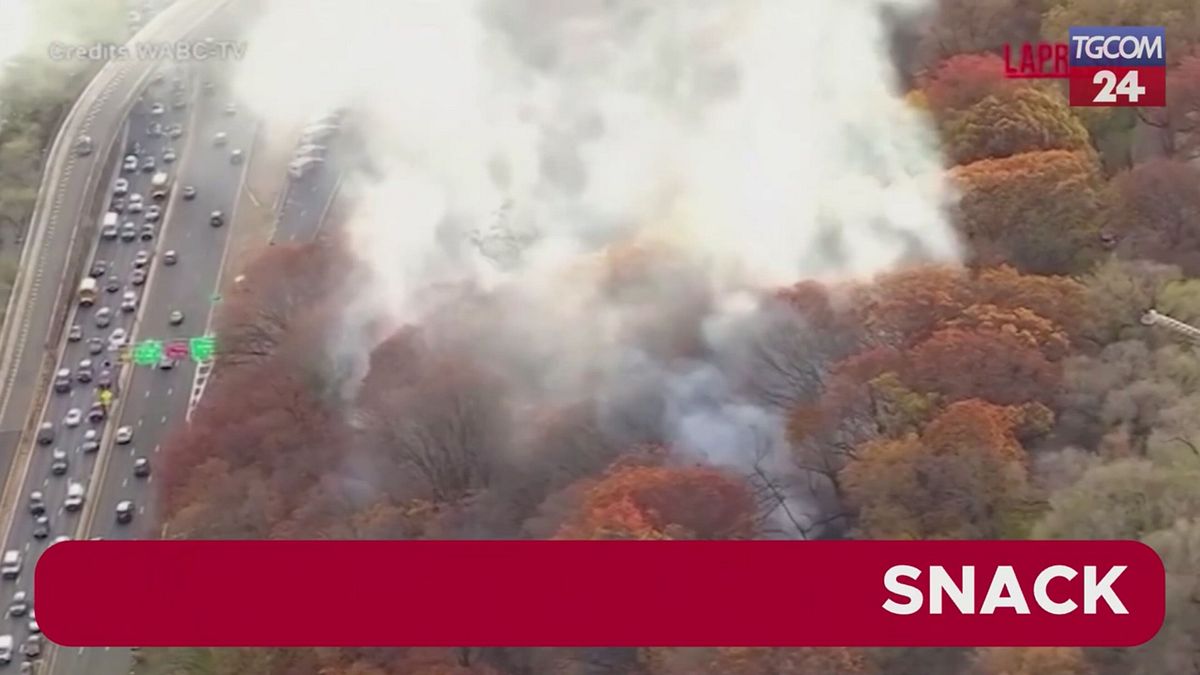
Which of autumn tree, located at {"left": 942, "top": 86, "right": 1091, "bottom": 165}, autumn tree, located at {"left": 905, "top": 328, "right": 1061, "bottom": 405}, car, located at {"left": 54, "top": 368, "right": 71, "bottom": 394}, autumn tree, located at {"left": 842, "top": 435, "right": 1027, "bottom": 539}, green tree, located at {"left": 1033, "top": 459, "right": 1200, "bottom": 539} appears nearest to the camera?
green tree, located at {"left": 1033, "top": 459, "right": 1200, "bottom": 539}

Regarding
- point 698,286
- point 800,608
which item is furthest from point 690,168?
point 800,608

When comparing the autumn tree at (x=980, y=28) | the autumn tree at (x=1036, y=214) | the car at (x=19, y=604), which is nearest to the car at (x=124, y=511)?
the car at (x=19, y=604)

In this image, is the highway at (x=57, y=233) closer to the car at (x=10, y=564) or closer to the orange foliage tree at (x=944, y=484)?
the car at (x=10, y=564)

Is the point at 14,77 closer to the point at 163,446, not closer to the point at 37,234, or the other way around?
the point at 37,234

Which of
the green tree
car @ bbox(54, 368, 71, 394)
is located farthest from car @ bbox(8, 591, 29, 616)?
the green tree

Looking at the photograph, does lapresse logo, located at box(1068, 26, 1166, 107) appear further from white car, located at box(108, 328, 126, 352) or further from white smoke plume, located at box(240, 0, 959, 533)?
white car, located at box(108, 328, 126, 352)

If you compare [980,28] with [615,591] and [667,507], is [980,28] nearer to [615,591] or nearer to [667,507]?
[667,507]

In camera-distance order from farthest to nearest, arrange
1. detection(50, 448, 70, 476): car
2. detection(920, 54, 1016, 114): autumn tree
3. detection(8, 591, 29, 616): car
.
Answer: detection(920, 54, 1016, 114): autumn tree < detection(50, 448, 70, 476): car < detection(8, 591, 29, 616): car
